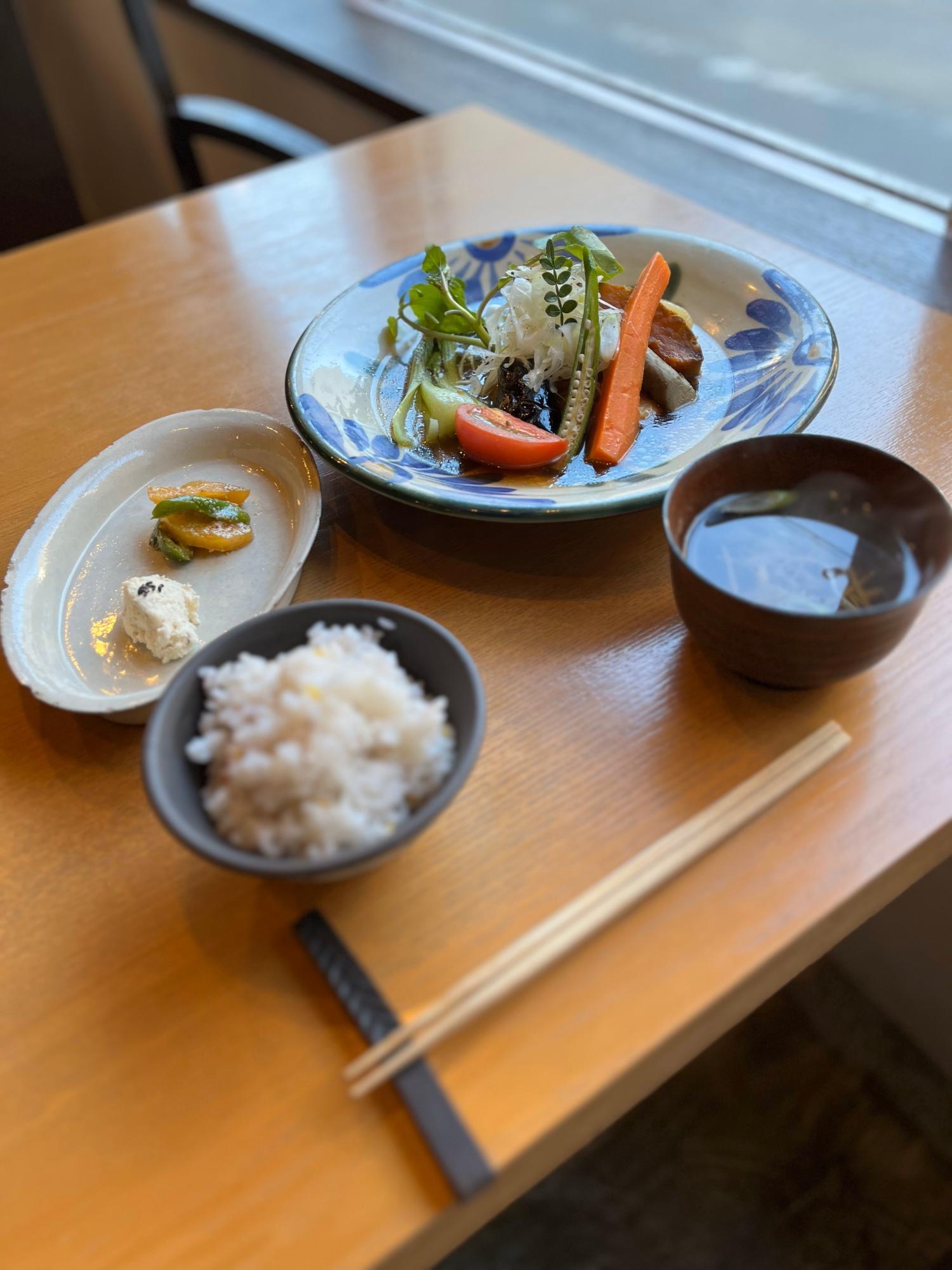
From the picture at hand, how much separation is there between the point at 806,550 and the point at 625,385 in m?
0.32

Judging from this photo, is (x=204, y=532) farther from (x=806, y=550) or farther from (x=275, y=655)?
(x=806, y=550)

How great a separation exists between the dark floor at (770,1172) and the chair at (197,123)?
5.94 ft

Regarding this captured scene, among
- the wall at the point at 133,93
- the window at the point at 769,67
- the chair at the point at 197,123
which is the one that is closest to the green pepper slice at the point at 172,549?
the chair at the point at 197,123

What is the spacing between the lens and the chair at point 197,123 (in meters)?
1.98

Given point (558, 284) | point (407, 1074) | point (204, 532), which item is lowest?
point (407, 1074)

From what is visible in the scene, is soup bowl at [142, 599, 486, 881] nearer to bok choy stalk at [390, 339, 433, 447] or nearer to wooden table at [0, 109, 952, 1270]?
wooden table at [0, 109, 952, 1270]

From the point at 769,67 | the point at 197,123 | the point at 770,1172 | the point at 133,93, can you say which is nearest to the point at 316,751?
the point at 770,1172

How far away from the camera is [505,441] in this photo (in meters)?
0.97

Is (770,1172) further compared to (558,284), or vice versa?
(770,1172)

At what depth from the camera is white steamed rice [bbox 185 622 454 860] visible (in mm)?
615

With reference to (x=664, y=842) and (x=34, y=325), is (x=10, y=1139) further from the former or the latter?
(x=34, y=325)

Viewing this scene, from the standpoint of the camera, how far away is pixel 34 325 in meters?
1.45

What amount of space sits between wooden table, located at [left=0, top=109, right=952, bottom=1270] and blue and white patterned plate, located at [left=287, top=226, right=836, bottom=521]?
0.08 m

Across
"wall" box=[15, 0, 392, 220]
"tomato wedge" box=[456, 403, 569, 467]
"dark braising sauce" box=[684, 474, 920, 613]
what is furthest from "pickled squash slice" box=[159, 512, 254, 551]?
"wall" box=[15, 0, 392, 220]
